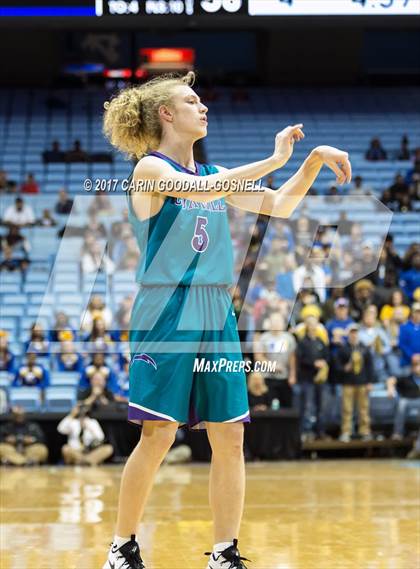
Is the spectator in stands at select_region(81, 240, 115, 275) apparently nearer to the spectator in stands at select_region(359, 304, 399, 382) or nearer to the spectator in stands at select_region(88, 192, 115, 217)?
the spectator in stands at select_region(88, 192, 115, 217)

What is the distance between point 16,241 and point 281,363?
5193 mm

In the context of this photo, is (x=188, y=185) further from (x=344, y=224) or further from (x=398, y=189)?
(x=398, y=189)

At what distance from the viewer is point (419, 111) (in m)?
21.8

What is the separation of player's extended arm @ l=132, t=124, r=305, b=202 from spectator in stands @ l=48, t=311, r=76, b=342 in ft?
30.3

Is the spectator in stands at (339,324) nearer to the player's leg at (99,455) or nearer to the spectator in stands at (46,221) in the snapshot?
the player's leg at (99,455)

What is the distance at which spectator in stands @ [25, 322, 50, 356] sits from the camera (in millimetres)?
13594

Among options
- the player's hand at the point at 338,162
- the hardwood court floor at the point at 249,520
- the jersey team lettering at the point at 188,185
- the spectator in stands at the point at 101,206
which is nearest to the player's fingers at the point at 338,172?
the player's hand at the point at 338,162

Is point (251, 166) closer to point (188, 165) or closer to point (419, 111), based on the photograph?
point (188, 165)

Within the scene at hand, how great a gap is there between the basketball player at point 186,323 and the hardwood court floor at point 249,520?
747mm

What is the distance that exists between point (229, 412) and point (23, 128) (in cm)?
1701

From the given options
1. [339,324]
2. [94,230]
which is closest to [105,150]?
[94,230]

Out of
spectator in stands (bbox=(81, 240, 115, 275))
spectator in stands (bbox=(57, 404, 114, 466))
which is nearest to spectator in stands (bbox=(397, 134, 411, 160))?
spectator in stands (bbox=(81, 240, 115, 275))

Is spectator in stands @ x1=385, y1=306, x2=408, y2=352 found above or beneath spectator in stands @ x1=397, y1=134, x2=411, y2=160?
beneath

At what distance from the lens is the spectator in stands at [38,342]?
13.6 metres
